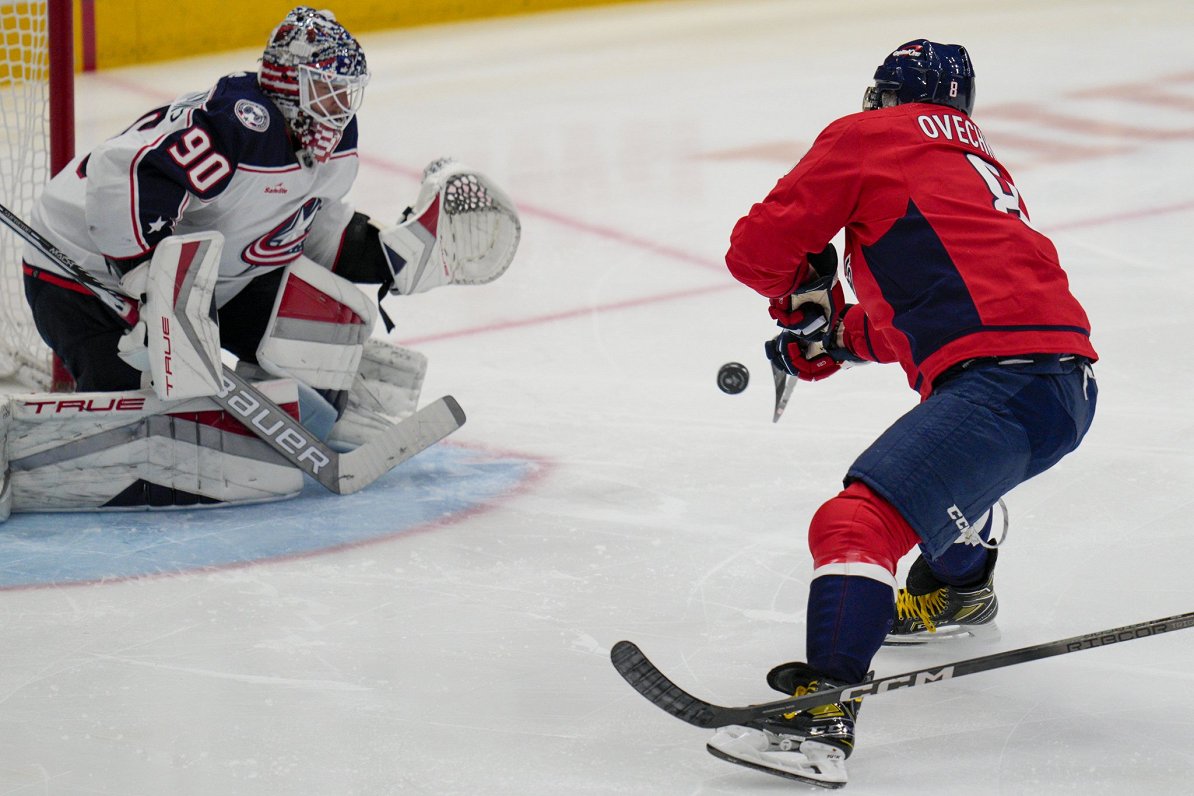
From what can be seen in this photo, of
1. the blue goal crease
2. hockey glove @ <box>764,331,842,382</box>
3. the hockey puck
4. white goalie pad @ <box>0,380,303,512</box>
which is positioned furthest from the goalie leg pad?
hockey glove @ <box>764,331,842,382</box>

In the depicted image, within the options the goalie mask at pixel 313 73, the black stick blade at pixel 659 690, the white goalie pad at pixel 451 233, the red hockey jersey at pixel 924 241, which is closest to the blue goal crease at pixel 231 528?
the white goalie pad at pixel 451 233

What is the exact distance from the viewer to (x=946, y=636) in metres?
2.69

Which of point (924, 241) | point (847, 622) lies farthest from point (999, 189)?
point (847, 622)

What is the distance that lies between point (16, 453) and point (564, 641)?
1.10 metres

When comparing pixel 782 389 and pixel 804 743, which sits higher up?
pixel 782 389

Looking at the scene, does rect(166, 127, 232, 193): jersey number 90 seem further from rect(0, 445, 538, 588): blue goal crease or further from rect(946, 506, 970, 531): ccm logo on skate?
rect(946, 506, 970, 531): ccm logo on skate

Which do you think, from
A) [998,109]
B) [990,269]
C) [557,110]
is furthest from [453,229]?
[998,109]

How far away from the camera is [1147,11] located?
28.8 feet

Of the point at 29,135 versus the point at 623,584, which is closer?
the point at 623,584

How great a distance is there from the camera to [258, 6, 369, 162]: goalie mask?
9.93 ft

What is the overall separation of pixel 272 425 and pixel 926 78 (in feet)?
4.39

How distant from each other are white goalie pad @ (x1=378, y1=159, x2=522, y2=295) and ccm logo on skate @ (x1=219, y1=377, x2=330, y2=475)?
481 mm

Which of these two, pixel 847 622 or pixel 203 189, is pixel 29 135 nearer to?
pixel 203 189

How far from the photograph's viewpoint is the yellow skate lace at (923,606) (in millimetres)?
2670
